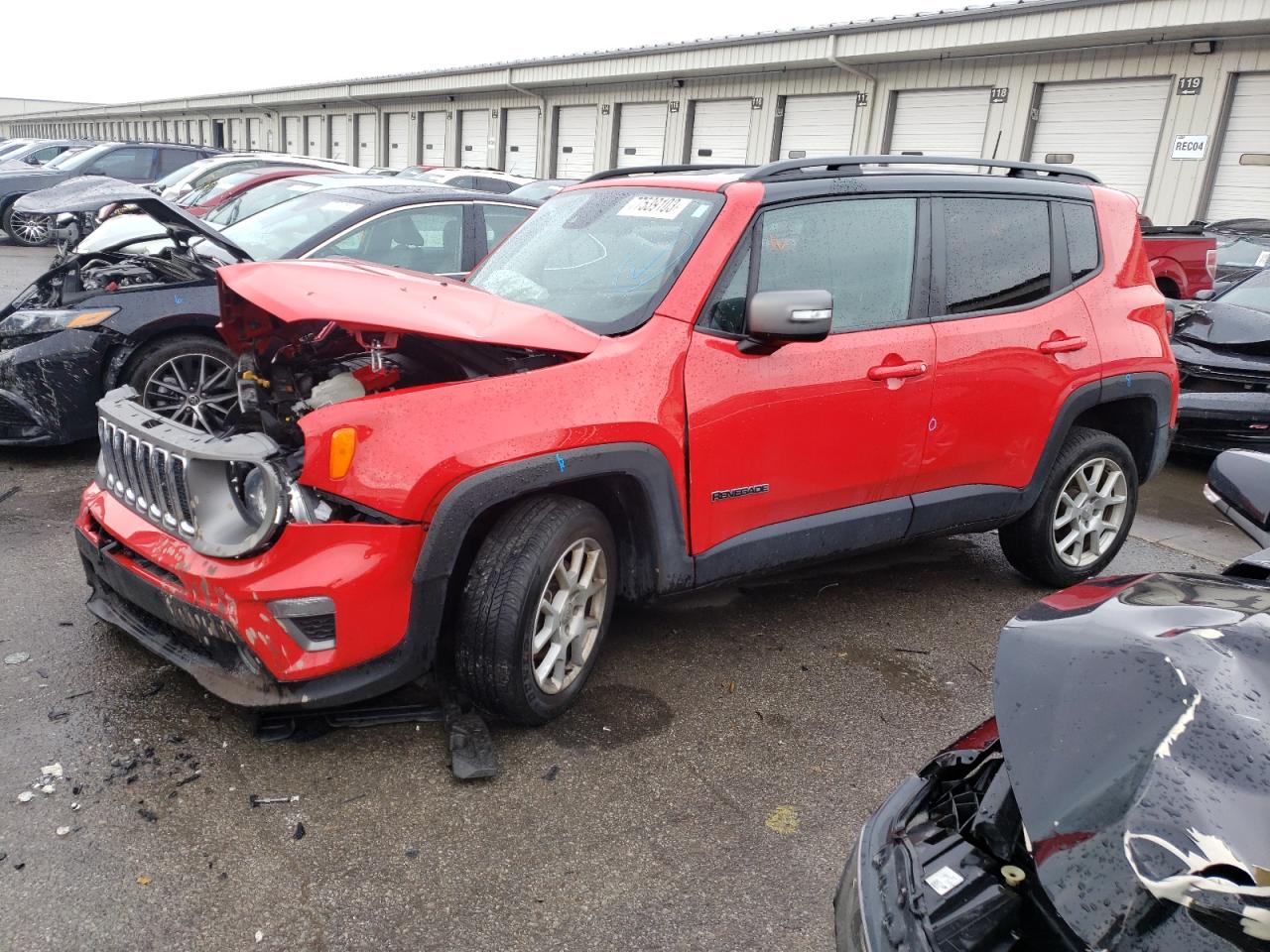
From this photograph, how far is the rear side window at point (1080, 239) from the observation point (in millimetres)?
4375

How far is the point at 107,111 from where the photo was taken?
5922cm

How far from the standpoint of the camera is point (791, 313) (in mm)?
3109

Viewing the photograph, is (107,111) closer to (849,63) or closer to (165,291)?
(849,63)

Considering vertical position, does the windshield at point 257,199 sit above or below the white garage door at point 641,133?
below

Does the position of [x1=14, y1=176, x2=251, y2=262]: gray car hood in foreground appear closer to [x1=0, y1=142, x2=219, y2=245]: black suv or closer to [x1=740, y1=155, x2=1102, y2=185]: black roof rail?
[x1=740, y1=155, x2=1102, y2=185]: black roof rail

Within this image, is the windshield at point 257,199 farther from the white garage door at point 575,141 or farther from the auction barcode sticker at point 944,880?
the white garage door at point 575,141

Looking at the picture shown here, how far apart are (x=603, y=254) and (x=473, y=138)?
27.6 metres

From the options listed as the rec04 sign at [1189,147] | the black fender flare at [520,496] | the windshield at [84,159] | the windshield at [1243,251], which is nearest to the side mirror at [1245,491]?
the black fender flare at [520,496]

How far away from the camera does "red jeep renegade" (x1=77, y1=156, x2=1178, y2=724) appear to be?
109 inches

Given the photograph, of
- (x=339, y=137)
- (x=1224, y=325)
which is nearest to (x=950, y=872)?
(x=1224, y=325)

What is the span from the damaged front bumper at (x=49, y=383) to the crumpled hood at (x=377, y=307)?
250 cm

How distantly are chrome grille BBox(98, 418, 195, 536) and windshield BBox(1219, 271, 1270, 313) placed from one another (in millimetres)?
7676

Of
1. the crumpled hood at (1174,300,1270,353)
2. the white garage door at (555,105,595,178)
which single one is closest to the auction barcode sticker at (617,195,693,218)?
the crumpled hood at (1174,300,1270,353)

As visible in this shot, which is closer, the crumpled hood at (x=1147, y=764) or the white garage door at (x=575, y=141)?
the crumpled hood at (x=1147, y=764)
